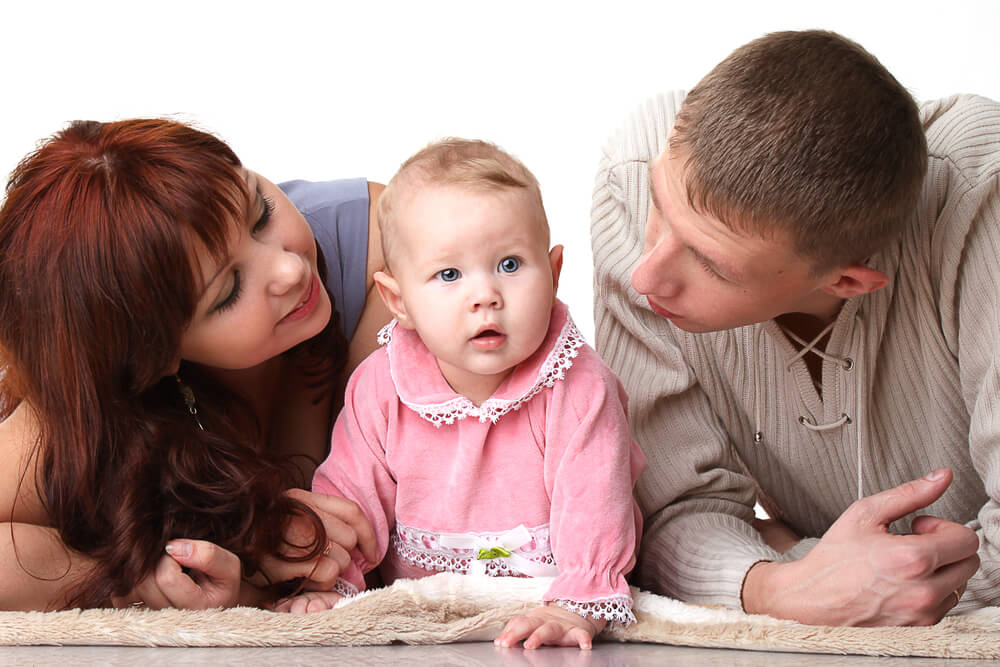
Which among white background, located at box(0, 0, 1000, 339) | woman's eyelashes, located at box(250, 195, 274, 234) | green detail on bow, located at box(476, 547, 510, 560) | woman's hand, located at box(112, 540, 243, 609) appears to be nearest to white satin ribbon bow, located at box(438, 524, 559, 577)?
green detail on bow, located at box(476, 547, 510, 560)

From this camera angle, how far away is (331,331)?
7.29 ft

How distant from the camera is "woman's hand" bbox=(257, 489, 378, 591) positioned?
1.83 meters

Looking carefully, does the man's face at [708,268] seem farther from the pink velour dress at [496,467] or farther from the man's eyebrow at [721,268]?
the pink velour dress at [496,467]

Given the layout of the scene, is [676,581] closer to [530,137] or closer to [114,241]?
[114,241]

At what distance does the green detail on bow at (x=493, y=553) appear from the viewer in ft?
6.15

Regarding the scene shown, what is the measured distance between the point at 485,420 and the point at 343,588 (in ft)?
1.12

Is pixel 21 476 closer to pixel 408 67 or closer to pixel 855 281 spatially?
pixel 855 281

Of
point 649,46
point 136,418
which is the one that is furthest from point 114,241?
point 649,46

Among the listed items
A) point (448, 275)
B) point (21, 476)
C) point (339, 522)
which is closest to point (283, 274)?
point (448, 275)

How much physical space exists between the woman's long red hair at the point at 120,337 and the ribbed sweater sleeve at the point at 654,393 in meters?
0.60

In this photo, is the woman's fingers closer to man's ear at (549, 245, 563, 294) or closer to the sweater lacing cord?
man's ear at (549, 245, 563, 294)

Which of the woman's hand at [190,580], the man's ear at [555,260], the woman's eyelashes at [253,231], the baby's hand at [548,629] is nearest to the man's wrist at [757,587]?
the baby's hand at [548,629]

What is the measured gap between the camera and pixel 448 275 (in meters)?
1.75

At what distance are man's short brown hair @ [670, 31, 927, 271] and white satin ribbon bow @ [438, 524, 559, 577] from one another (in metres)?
0.57
